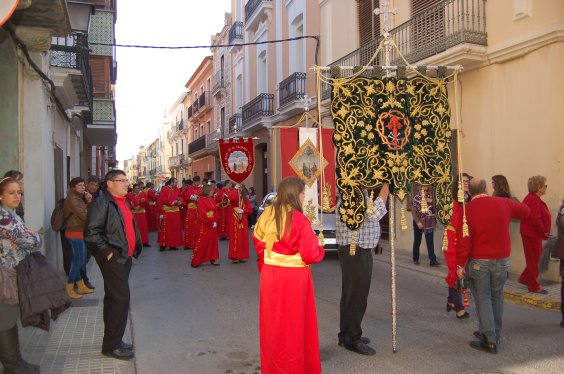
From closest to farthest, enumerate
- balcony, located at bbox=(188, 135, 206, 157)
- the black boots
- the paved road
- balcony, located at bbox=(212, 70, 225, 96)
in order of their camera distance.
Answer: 1. the black boots
2. the paved road
3. balcony, located at bbox=(212, 70, 225, 96)
4. balcony, located at bbox=(188, 135, 206, 157)

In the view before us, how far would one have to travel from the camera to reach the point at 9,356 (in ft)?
14.6

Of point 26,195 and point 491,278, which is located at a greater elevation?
point 26,195

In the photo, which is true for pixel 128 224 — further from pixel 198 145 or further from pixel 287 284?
pixel 198 145

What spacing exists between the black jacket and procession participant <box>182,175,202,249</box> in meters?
7.88

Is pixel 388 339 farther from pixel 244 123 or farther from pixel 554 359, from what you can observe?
pixel 244 123

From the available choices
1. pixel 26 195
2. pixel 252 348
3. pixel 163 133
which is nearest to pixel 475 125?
pixel 252 348

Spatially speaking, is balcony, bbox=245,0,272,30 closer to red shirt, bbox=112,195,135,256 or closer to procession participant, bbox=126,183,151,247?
procession participant, bbox=126,183,151,247

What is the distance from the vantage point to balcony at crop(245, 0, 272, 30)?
2280 cm

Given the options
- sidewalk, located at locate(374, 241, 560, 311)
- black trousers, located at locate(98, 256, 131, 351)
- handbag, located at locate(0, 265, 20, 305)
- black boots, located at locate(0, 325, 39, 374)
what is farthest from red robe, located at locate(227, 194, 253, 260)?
handbag, located at locate(0, 265, 20, 305)

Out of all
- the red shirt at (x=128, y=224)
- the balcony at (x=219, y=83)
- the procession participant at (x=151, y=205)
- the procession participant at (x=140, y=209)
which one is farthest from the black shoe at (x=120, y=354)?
the balcony at (x=219, y=83)

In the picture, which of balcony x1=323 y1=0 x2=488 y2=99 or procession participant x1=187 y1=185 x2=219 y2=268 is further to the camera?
procession participant x1=187 y1=185 x2=219 y2=268

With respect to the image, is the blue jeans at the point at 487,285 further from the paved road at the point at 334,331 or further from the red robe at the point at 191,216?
the red robe at the point at 191,216

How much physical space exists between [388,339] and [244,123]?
67.8ft

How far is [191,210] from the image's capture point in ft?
44.9
